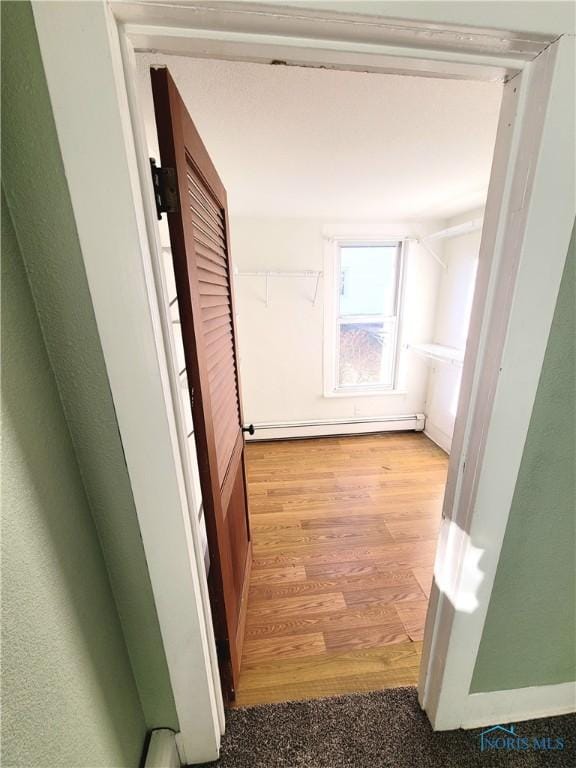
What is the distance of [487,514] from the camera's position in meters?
0.79

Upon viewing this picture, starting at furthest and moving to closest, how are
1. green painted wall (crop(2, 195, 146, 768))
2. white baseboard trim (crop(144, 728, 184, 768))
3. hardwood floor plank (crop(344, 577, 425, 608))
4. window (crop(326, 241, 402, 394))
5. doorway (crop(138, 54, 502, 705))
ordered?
window (crop(326, 241, 402, 394)), hardwood floor plank (crop(344, 577, 425, 608)), doorway (crop(138, 54, 502, 705)), white baseboard trim (crop(144, 728, 184, 768)), green painted wall (crop(2, 195, 146, 768))

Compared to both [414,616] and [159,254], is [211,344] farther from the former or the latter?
[414,616]

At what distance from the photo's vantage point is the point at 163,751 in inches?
33.8

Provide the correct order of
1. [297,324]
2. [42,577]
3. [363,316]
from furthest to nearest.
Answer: [363,316]
[297,324]
[42,577]

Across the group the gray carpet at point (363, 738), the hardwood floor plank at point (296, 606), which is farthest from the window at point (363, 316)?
the gray carpet at point (363, 738)

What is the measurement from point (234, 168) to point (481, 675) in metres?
2.43

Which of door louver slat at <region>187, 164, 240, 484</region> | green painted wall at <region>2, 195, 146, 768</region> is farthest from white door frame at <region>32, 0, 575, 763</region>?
door louver slat at <region>187, 164, 240, 484</region>

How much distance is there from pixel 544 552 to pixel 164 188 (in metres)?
1.42

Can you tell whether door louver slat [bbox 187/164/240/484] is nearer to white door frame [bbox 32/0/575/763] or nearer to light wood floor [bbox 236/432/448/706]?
white door frame [bbox 32/0/575/763]

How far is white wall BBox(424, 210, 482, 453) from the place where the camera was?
249 centimetres

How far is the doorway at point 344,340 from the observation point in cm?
108

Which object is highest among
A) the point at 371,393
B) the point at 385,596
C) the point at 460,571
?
the point at 460,571

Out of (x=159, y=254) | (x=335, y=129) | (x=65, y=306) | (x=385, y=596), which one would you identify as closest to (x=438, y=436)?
(x=385, y=596)

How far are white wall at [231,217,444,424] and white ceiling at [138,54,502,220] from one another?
1.93ft
